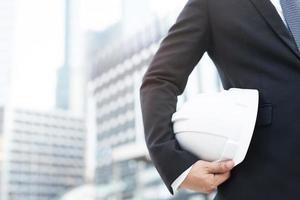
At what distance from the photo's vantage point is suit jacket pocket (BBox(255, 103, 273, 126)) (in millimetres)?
568

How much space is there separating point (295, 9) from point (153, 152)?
0.26m

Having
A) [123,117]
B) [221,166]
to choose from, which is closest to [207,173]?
[221,166]

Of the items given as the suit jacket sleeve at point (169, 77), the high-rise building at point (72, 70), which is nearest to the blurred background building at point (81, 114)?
the high-rise building at point (72, 70)

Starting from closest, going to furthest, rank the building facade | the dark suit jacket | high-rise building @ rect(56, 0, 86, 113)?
the dark suit jacket → the building facade → high-rise building @ rect(56, 0, 86, 113)

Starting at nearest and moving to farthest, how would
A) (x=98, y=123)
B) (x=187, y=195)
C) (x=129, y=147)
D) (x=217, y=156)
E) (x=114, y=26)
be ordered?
1. (x=217, y=156)
2. (x=187, y=195)
3. (x=129, y=147)
4. (x=114, y=26)
5. (x=98, y=123)

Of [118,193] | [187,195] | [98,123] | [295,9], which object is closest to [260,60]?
[295,9]

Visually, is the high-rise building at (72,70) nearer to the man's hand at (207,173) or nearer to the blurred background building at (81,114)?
the blurred background building at (81,114)

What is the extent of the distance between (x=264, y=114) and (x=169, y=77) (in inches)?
5.5

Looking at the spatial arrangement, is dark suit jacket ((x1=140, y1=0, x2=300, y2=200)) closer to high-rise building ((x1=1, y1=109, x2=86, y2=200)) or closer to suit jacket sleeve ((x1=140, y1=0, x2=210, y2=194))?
suit jacket sleeve ((x1=140, y1=0, x2=210, y2=194))

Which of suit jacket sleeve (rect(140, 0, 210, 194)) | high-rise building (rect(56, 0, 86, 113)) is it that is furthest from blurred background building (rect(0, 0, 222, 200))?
suit jacket sleeve (rect(140, 0, 210, 194))

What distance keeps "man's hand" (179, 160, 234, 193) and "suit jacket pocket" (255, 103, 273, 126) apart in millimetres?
63

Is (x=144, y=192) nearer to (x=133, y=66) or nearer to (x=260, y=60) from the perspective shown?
(x=133, y=66)

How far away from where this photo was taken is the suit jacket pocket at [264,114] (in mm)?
568

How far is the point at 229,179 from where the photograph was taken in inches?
22.7
